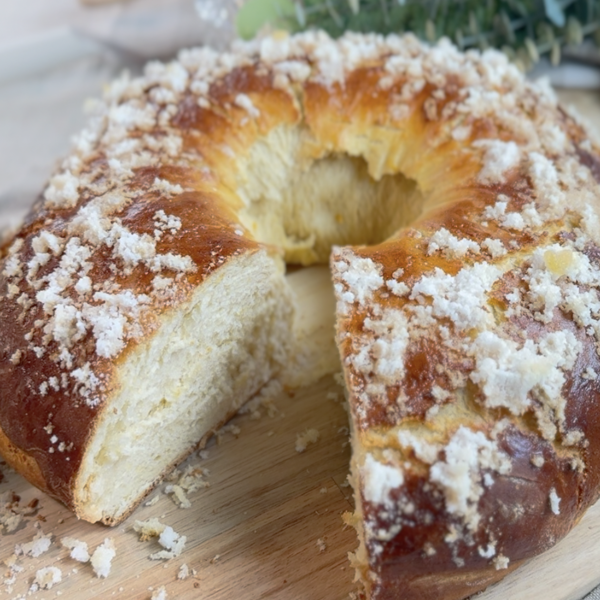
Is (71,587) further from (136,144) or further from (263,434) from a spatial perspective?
(136,144)

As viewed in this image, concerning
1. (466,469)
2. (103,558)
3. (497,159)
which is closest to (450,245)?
(497,159)

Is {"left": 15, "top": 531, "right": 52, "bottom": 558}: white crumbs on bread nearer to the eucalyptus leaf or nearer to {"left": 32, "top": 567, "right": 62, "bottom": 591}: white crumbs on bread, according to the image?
{"left": 32, "top": 567, "right": 62, "bottom": 591}: white crumbs on bread

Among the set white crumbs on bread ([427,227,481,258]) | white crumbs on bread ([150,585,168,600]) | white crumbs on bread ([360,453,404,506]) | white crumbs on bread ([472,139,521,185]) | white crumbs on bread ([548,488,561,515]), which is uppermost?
white crumbs on bread ([472,139,521,185])

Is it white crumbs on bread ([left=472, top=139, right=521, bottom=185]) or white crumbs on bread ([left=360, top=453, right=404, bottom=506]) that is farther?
white crumbs on bread ([left=472, top=139, right=521, bottom=185])

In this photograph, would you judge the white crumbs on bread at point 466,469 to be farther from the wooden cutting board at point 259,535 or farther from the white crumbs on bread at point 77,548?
the white crumbs on bread at point 77,548

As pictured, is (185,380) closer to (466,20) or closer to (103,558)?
(103,558)

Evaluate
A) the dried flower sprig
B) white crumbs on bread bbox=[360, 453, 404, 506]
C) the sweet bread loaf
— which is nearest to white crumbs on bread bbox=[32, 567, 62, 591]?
the sweet bread loaf

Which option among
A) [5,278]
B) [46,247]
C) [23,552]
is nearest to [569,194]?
[46,247]
